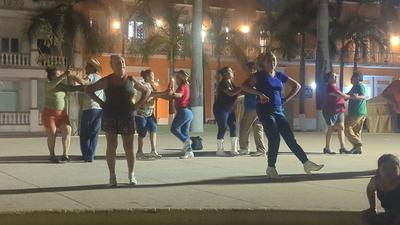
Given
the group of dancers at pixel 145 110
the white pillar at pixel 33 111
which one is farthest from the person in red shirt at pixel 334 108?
the white pillar at pixel 33 111

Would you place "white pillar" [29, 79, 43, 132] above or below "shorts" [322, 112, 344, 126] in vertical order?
below

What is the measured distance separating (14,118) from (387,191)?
109 ft

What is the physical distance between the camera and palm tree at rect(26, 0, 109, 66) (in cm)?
3569

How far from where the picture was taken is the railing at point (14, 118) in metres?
37.1

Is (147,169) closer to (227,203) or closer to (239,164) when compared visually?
(239,164)

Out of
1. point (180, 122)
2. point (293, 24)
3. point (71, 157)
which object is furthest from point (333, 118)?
point (293, 24)

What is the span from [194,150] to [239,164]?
9.81 ft

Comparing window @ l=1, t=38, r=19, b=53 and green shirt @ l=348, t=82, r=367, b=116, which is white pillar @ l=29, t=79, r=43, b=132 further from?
green shirt @ l=348, t=82, r=367, b=116

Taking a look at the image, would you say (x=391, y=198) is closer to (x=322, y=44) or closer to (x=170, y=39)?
(x=322, y=44)

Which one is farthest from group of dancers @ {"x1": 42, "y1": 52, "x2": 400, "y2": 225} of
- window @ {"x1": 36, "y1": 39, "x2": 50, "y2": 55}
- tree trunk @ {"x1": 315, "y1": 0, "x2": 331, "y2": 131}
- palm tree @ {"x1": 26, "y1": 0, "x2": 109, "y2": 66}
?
window @ {"x1": 36, "y1": 39, "x2": 50, "y2": 55}

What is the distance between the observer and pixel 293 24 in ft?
135

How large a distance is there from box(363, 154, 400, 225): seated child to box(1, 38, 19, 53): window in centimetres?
3531

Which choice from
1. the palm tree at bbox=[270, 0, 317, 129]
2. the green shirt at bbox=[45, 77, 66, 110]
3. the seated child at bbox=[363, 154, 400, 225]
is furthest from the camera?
the palm tree at bbox=[270, 0, 317, 129]

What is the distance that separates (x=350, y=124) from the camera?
13.4m
